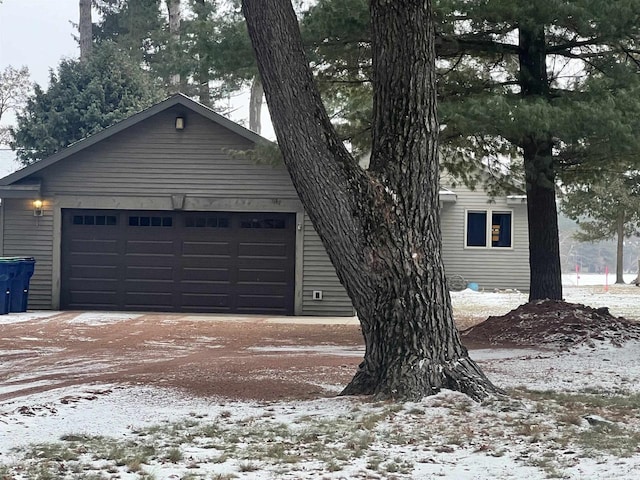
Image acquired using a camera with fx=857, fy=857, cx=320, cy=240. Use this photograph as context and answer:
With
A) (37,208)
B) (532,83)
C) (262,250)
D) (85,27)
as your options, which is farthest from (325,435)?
(85,27)

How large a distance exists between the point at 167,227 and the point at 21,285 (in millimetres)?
3084

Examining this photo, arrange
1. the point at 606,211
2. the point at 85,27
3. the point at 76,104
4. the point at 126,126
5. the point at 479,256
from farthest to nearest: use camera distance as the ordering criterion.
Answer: the point at 85,27, the point at 606,211, the point at 479,256, the point at 76,104, the point at 126,126

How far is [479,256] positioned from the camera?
27328 mm

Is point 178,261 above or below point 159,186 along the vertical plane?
below

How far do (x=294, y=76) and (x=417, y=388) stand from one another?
293cm

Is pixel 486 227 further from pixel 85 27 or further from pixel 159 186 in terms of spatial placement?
pixel 85 27

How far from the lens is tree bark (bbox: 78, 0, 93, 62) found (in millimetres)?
32188

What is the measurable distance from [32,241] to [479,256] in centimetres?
1466

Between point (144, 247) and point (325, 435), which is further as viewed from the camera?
point (144, 247)

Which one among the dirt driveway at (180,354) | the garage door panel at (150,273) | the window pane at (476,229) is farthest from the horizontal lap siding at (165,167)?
the window pane at (476,229)

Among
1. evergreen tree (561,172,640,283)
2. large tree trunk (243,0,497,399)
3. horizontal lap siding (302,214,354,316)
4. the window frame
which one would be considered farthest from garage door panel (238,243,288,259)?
the window frame

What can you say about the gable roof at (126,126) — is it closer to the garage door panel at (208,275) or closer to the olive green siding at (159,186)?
the olive green siding at (159,186)

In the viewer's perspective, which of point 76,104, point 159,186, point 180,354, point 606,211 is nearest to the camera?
point 180,354

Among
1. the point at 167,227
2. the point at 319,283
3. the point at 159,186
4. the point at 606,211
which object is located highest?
the point at 606,211
